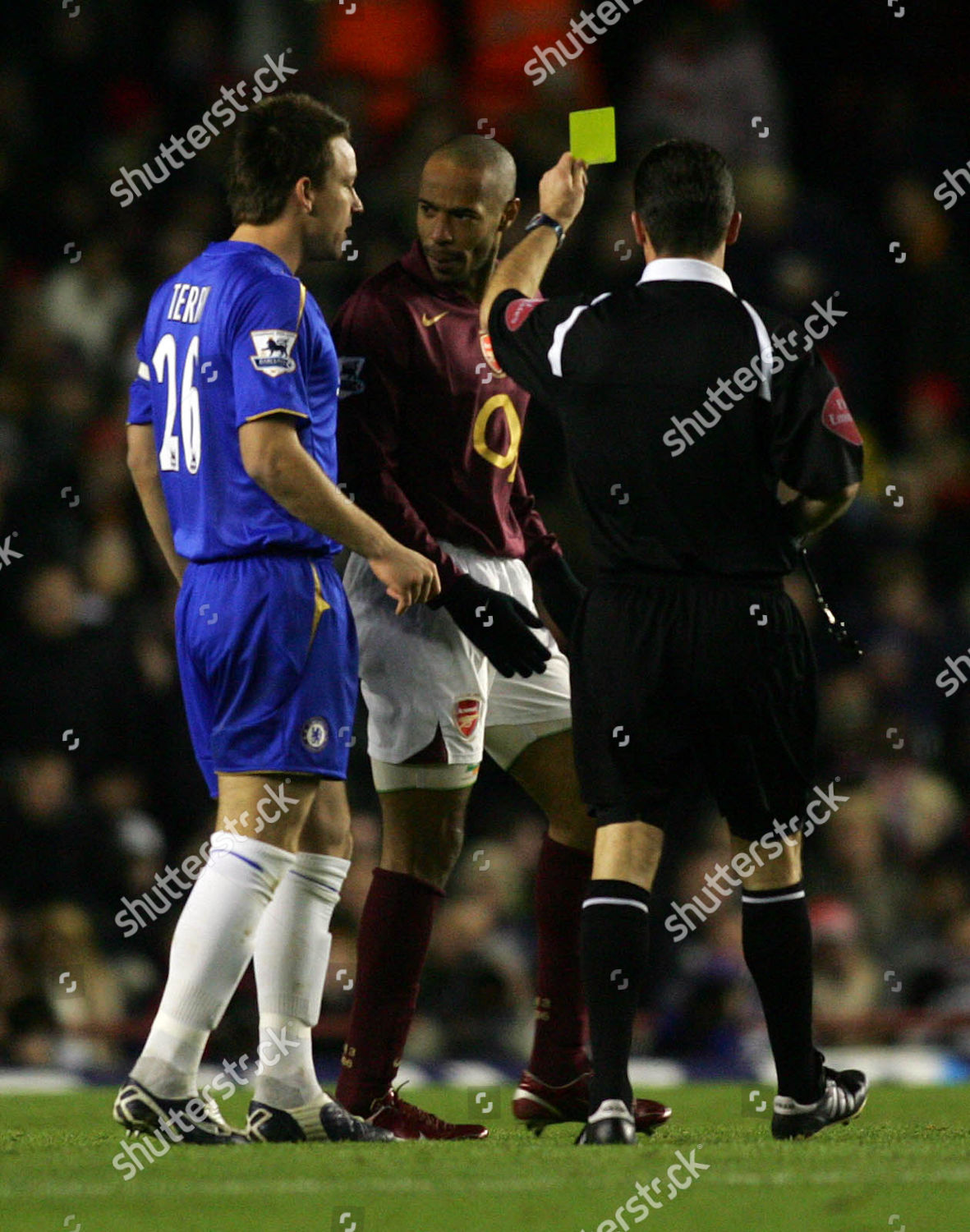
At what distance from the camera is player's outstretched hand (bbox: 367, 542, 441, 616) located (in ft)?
14.1

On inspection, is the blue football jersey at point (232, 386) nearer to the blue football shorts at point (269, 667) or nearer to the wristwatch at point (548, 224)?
the blue football shorts at point (269, 667)

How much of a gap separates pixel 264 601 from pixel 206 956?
0.73 metres

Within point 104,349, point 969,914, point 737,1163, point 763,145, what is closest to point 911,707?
point 969,914

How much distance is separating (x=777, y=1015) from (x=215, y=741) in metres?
1.30

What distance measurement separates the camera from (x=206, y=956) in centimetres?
417

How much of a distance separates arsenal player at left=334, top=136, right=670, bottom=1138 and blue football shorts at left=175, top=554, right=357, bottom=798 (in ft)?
1.47

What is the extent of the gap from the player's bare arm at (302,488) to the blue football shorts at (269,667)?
0.18m

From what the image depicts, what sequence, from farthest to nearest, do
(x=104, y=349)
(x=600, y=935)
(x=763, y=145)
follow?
(x=763, y=145) < (x=104, y=349) < (x=600, y=935)

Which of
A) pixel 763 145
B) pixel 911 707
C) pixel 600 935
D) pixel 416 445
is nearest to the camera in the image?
pixel 600 935

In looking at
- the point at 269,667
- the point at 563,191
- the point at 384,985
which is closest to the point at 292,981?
the point at 384,985

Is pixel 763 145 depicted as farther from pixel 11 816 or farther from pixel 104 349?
pixel 11 816

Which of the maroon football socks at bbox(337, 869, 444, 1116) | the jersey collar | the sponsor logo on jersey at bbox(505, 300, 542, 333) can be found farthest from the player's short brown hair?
the maroon football socks at bbox(337, 869, 444, 1116)

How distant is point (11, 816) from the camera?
25.6 feet

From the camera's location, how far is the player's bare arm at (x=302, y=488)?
4.20 meters
